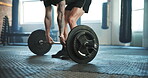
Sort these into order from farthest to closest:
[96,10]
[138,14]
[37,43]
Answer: [96,10]
[138,14]
[37,43]

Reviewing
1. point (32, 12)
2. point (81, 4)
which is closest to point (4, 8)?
point (32, 12)

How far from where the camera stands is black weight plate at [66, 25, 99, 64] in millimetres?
1646

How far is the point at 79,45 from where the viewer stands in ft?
5.58

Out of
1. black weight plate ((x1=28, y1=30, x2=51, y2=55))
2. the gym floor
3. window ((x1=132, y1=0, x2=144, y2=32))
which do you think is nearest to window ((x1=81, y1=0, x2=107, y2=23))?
window ((x1=132, y1=0, x2=144, y2=32))

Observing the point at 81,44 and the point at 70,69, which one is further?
the point at 81,44

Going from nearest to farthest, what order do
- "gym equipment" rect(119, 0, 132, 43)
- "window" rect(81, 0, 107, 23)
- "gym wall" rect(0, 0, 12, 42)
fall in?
1. "gym equipment" rect(119, 0, 132, 43)
2. "window" rect(81, 0, 107, 23)
3. "gym wall" rect(0, 0, 12, 42)

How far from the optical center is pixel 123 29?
4770 mm

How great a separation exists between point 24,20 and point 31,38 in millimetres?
5624

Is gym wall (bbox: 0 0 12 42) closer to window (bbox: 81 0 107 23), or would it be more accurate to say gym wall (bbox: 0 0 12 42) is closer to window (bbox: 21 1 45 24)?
window (bbox: 21 1 45 24)

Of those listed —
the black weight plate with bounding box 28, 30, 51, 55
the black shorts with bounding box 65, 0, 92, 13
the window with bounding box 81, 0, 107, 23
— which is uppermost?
the window with bounding box 81, 0, 107, 23

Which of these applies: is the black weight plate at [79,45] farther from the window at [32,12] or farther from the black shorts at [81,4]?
the window at [32,12]

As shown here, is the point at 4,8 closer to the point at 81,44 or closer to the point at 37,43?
the point at 37,43

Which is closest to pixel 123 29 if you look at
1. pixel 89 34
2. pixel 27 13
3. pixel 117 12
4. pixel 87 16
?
pixel 117 12

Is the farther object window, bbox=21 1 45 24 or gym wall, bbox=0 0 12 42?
window, bbox=21 1 45 24
